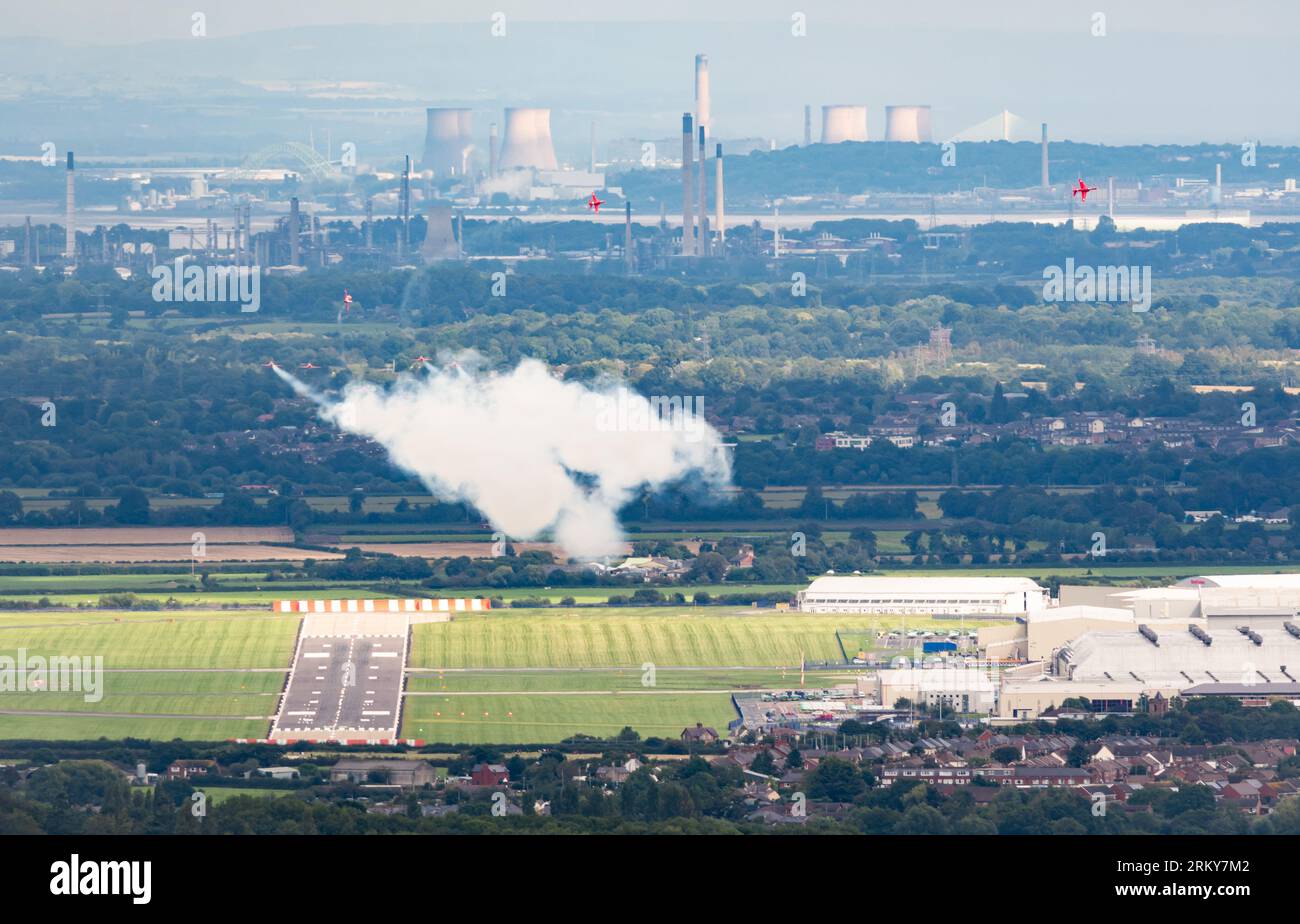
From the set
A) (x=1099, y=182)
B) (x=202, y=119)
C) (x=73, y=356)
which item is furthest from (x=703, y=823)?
(x=202, y=119)

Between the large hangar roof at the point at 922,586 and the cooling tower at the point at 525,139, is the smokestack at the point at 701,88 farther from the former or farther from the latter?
the large hangar roof at the point at 922,586

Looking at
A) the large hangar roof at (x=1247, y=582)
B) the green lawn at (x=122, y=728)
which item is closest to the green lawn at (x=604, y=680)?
the green lawn at (x=122, y=728)

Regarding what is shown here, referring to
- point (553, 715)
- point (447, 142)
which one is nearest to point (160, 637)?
point (553, 715)

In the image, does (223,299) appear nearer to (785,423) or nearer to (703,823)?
(785,423)

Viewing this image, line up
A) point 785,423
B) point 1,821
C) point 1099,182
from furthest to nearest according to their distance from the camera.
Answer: point 1099,182
point 785,423
point 1,821

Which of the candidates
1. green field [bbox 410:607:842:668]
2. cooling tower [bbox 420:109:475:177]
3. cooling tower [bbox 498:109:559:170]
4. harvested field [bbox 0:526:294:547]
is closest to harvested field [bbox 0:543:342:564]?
harvested field [bbox 0:526:294:547]

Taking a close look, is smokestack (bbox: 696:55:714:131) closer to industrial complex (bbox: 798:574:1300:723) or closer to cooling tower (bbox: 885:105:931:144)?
cooling tower (bbox: 885:105:931:144)
